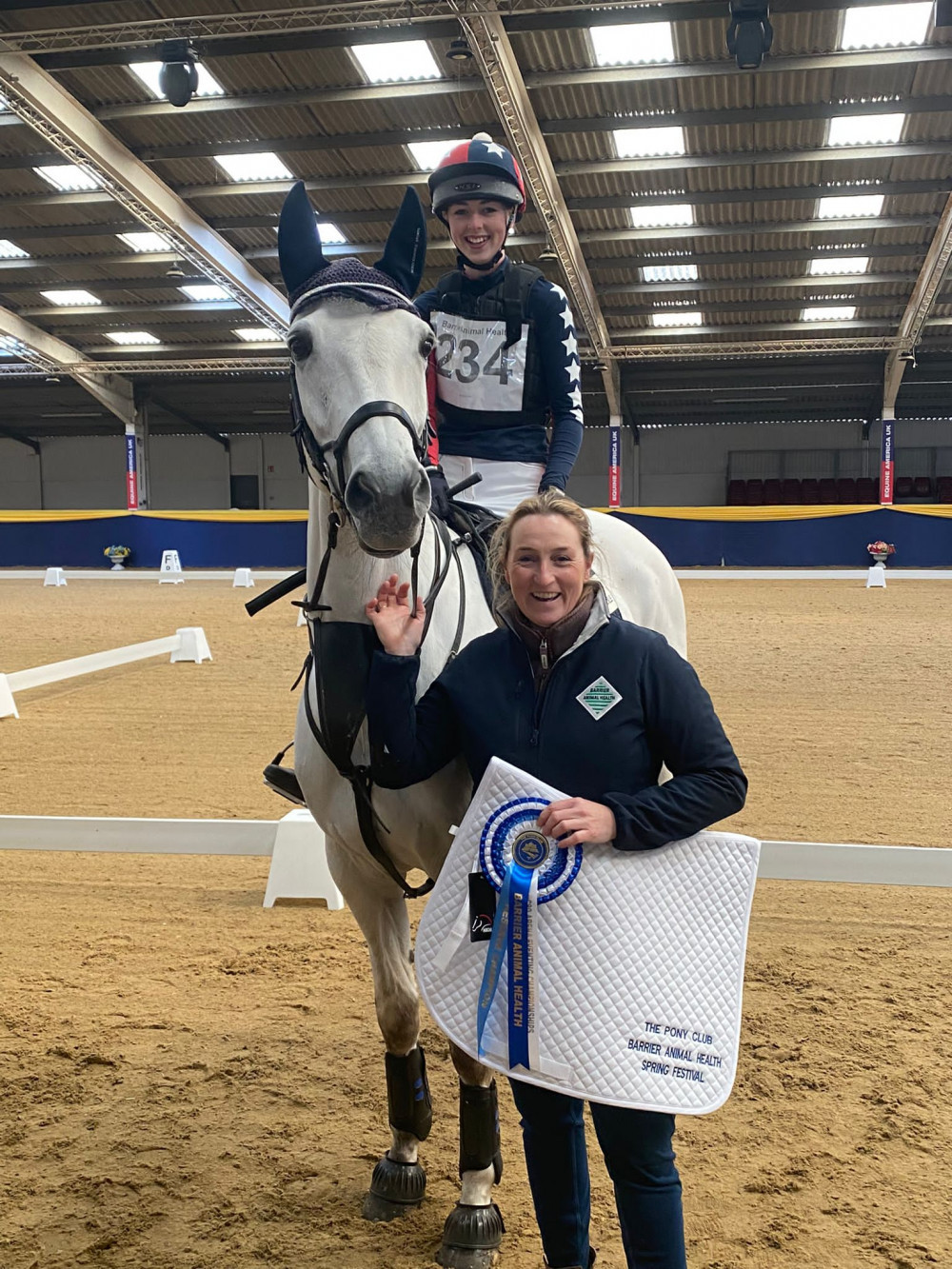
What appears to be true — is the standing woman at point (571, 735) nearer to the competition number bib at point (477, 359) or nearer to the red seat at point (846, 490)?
the competition number bib at point (477, 359)

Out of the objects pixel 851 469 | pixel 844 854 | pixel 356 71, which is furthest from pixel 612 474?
pixel 844 854

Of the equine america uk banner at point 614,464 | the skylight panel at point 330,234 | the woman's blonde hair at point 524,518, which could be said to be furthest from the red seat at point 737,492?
the woman's blonde hair at point 524,518

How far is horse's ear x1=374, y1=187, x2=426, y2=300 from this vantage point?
1.98 m

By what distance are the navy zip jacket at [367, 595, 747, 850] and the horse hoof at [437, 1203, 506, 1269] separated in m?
0.96

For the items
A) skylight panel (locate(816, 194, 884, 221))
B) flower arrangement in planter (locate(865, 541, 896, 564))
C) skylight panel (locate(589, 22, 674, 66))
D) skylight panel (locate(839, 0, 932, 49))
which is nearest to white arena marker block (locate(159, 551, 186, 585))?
skylight panel (locate(589, 22, 674, 66))

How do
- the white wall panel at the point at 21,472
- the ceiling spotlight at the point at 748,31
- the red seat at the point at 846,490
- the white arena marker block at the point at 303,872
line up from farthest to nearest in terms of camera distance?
1. the white wall panel at the point at 21,472
2. the red seat at the point at 846,490
3. the ceiling spotlight at the point at 748,31
4. the white arena marker block at the point at 303,872

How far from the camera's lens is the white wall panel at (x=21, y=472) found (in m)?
33.3

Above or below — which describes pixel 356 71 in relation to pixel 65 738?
above

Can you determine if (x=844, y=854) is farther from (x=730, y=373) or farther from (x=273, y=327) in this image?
(x=730, y=373)

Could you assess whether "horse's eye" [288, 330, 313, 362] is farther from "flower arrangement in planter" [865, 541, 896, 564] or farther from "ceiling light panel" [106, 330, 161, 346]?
"ceiling light panel" [106, 330, 161, 346]

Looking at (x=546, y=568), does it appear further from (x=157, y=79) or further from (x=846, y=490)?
(x=846, y=490)

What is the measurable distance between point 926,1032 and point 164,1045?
6.81 ft

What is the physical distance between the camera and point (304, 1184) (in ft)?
7.09

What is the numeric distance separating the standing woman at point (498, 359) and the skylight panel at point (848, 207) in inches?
651
